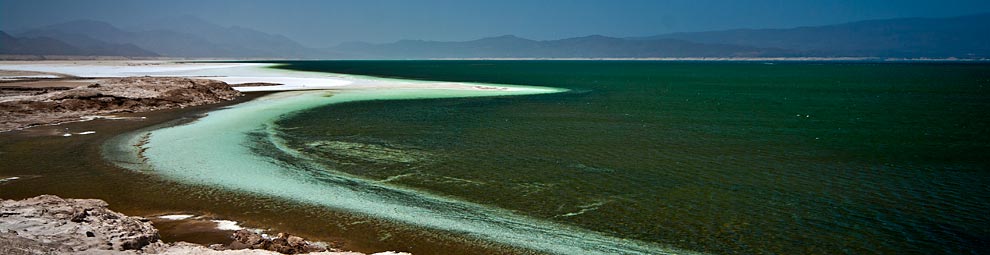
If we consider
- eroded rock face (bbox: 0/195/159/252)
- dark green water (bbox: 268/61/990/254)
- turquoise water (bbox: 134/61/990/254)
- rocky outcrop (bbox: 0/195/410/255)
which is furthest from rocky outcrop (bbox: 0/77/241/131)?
rocky outcrop (bbox: 0/195/410/255)

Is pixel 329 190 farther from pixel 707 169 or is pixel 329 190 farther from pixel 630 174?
pixel 707 169

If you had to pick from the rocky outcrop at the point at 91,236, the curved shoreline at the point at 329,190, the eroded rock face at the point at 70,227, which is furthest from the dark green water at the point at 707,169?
the eroded rock face at the point at 70,227

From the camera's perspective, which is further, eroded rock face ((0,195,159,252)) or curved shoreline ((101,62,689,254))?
curved shoreline ((101,62,689,254))

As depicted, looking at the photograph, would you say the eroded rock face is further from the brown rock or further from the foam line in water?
the foam line in water

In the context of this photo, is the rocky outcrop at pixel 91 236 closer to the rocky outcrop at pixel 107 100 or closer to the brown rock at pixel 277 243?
the brown rock at pixel 277 243

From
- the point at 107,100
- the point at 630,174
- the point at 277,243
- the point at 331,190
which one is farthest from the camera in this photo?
the point at 107,100

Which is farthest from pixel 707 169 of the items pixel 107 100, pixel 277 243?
pixel 107 100
